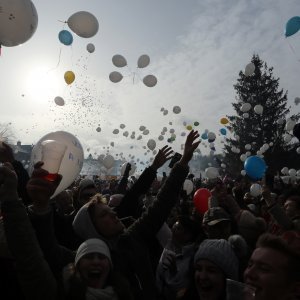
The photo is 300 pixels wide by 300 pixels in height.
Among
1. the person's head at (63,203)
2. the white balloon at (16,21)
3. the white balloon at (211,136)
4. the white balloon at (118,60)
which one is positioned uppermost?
the white balloon at (118,60)

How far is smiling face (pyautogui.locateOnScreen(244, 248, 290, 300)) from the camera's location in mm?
1737

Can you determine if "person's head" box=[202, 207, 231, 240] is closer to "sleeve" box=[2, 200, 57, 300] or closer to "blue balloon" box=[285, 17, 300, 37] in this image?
"sleeve" box=[2, 200, 57, 300]

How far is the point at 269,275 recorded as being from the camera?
70.1 inches

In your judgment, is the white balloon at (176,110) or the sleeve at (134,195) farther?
the white balloon at (176,110)

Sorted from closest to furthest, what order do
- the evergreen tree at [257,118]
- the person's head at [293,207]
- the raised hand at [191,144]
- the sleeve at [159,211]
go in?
the sleeve at [159,211] → the raised hand at [191,144] → the person's head at [293,207] → the evergreen tree at [257,118]

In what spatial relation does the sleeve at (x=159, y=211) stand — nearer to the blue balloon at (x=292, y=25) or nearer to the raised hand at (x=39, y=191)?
the raised hand at (x=39, y=191)

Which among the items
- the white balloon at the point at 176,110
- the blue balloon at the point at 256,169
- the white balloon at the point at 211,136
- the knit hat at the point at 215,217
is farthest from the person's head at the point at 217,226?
the white balloon at the point at 211,136

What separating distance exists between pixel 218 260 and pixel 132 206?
1603 mm

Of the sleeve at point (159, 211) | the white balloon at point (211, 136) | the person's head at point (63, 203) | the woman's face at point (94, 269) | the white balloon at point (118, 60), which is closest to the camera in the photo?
the woman's face at point (94, 269)

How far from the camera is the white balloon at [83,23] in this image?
6.15 metres

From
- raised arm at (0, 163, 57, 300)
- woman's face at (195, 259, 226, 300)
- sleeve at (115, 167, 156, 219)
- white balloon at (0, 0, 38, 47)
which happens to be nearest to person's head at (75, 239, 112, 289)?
raised arm at (0, 163, 57, 300)

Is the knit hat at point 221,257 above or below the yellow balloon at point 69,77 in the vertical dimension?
below

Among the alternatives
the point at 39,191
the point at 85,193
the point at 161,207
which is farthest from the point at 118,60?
Result: the point at 39,191

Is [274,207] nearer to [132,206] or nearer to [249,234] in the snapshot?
[249,234]
